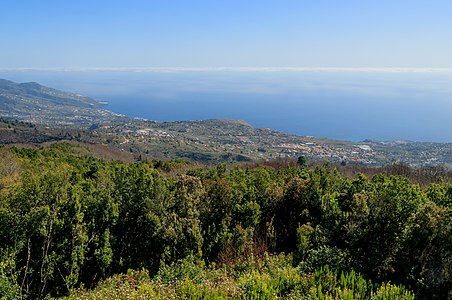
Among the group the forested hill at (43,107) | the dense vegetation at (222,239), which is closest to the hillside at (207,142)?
the forested hill at (43,107)

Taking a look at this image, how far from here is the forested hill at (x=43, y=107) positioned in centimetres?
13990

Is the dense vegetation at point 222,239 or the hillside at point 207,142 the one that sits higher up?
the dense vegetation at point 222,239

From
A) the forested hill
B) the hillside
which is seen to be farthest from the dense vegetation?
the forested hill

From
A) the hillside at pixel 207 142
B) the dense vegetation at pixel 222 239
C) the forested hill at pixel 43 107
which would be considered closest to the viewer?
the dense vegetation at pixel 222 239

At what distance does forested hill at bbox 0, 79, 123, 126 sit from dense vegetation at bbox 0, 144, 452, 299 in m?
129

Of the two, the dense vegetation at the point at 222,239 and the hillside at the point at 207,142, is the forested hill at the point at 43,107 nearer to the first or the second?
the hillside at the point at 207,142

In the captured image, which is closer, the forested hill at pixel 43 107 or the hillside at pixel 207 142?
the hillside at pixel 207 142

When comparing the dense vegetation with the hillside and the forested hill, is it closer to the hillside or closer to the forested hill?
the hillside

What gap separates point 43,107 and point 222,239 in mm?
172995

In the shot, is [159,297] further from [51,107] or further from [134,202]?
[51,107]

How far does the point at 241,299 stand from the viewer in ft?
24.3

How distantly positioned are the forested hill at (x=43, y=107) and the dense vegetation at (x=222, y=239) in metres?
129

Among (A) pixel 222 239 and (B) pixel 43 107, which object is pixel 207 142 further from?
(B) pixel 43 107

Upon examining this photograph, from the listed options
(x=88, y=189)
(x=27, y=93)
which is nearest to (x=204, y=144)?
(x=88, y=189)
